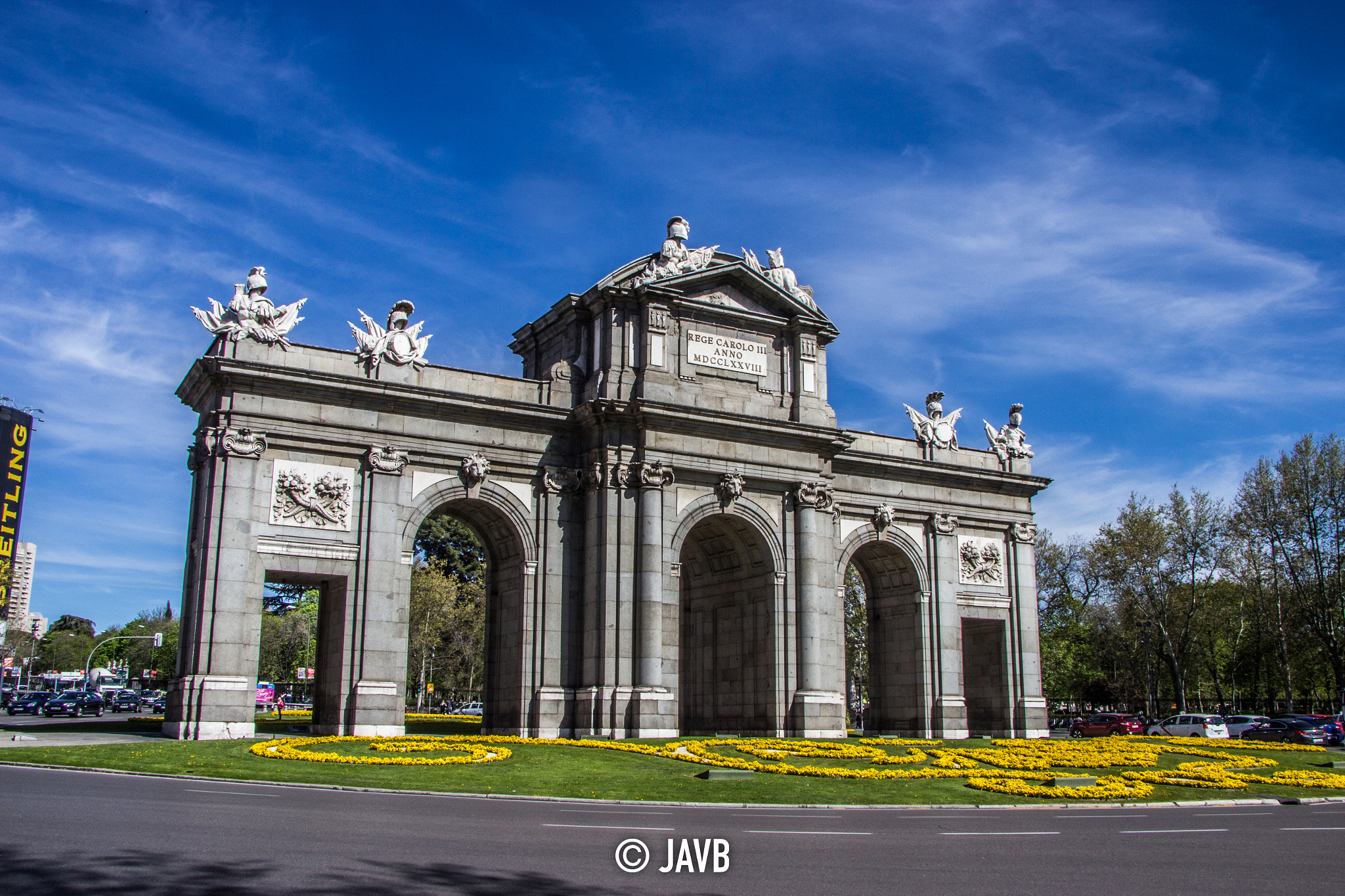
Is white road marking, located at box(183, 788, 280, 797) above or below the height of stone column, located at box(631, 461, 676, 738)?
below

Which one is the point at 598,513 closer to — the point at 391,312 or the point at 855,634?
the point at 391,312

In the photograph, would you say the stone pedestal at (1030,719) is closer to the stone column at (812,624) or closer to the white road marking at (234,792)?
the stone column at (812,624)

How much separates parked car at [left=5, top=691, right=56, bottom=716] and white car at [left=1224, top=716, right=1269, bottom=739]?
63996 millimetres

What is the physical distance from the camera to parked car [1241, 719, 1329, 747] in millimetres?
50406

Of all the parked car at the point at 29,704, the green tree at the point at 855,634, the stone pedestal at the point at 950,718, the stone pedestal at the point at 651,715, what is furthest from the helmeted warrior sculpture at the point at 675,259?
the parked car at the point at 29,704

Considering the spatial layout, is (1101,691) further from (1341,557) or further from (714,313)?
(714,313)

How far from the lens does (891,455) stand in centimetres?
4725

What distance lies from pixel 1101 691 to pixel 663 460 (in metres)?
62.9

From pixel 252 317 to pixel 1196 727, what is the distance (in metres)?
44.5

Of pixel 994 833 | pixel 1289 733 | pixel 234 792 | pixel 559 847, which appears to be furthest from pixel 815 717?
pixel 1289 733

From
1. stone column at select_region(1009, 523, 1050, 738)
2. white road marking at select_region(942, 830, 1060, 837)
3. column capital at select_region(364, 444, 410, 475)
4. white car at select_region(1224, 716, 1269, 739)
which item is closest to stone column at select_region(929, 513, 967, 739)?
stone column at select_region(1009, 523, 1050, 738)

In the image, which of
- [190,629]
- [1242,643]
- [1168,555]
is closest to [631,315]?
[190,629]

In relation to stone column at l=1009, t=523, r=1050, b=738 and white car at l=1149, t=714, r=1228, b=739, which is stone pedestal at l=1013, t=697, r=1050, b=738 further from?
white car at l=1149, t=714, r=1228, b=739

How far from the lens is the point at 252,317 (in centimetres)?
3550
